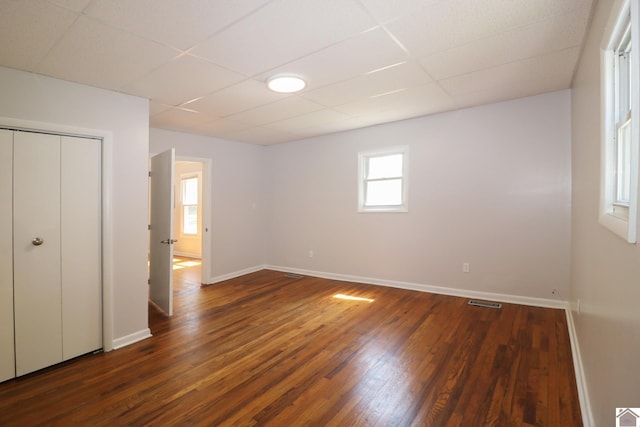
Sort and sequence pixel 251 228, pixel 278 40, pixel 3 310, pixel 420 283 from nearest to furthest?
pixel 278 40 < pixel 3 310 < pixel 420 283 < pixel 251 228

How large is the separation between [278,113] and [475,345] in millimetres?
3421

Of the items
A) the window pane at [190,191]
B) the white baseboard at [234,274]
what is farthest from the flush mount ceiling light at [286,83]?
the window pane at [190,191]

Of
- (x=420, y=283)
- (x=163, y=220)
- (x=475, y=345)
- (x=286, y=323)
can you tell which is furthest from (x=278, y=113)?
(x=475, y=345)

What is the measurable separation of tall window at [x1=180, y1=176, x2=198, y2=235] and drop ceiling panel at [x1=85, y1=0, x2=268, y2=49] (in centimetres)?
632

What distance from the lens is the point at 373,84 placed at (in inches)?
118

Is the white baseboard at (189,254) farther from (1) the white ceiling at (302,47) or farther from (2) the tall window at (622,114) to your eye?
(2) the tall window at (622,114)

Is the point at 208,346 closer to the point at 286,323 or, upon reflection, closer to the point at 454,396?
the point at 286,323

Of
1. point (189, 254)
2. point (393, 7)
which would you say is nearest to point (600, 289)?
point (393, 7)

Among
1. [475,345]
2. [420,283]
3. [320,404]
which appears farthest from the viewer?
[420,283]

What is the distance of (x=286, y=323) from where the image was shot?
11.0 feet

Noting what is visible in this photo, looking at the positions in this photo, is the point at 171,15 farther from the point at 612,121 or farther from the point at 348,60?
the point at 612,121

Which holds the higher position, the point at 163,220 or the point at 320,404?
the point at 163,220

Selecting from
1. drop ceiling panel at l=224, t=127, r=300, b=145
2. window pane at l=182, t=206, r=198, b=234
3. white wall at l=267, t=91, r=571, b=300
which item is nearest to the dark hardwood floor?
white wall at l=267, t=91, r=571, b=300

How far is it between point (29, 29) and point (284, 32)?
5.40 feet
